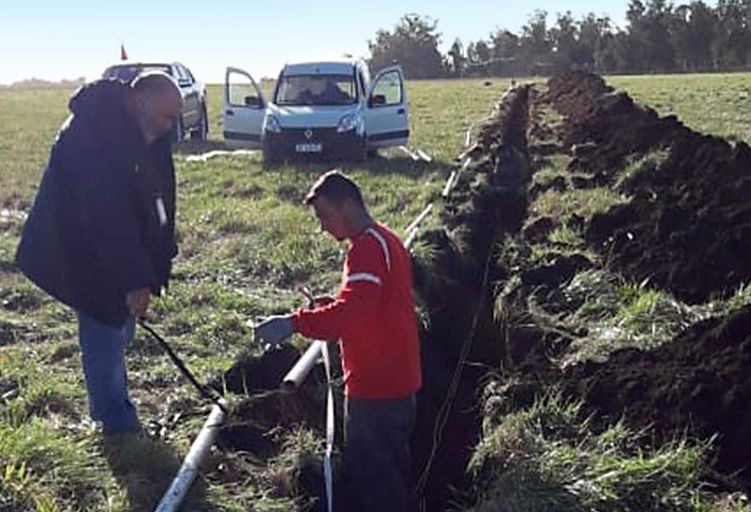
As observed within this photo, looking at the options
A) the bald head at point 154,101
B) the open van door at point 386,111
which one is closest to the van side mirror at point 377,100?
the open van door at point 386,111

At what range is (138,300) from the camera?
529 cm

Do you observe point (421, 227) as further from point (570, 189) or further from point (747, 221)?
point (747, 221)

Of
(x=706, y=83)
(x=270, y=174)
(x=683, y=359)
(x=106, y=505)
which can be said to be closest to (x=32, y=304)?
(x=106, y=505)

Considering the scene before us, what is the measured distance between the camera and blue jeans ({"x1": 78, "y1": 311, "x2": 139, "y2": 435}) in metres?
5.53

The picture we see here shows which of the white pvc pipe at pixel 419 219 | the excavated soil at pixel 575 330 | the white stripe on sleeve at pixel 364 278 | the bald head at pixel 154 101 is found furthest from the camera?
the white pvc pipe at pixel 419 219

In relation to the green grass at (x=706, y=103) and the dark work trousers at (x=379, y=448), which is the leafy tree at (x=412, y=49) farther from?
the dark work trousers at (x=379, y=448)

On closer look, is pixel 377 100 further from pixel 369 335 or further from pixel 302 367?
pixel 369 335

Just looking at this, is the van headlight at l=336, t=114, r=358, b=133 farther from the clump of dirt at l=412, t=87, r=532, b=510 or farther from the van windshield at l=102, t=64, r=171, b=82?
the van windshield at l=102, t=64, r=171, b=82

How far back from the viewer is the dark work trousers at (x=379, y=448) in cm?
534

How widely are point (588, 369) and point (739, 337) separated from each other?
0.82 metres

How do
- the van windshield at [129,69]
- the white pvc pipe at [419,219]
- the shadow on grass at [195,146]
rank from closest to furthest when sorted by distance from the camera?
the white pvc pipe at [419,219] < the shadow on grass at [195,146] < the van windshield at [129,69]

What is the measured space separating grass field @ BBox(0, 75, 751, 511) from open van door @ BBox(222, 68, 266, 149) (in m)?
0.44

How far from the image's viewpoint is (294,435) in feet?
19.8

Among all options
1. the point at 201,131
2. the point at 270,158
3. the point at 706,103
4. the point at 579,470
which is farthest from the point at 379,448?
the point at 706,103
